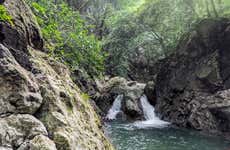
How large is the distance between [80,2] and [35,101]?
1057 inches

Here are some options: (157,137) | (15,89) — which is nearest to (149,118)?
(157,137)

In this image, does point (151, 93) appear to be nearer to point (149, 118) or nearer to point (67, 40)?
point (149, 118)

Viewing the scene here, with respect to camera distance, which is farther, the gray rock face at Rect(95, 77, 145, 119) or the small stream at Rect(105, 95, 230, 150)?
the gray rock face at Rect(95, 77, 145, 119)

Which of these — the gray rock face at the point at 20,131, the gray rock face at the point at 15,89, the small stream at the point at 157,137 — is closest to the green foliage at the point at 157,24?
the small stream at the point at 157,137

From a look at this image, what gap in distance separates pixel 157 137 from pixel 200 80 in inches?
196

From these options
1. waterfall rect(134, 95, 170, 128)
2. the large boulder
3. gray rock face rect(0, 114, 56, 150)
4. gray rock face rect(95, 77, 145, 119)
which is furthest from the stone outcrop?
gray rock face rect(95, 77, 145, 119)

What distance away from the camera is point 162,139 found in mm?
13781

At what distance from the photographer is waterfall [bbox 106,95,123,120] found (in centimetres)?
2063

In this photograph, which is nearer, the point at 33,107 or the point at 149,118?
the point at 33,107

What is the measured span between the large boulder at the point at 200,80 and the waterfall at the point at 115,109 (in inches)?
115

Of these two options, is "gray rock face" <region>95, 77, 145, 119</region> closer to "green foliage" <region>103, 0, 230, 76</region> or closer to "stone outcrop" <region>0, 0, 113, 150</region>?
"green foliage" <region>103, 0, 230, 76</region>

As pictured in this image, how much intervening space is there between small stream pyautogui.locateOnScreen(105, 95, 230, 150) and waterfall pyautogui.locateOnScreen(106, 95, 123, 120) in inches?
65.3

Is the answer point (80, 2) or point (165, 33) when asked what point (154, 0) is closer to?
point (165, 33)

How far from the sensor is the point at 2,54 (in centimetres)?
→ 413
